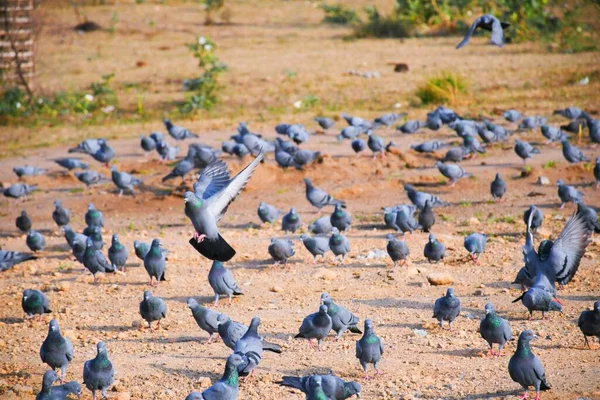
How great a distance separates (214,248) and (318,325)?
1165 millimetres

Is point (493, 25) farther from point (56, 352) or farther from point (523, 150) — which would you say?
point (56, 352)

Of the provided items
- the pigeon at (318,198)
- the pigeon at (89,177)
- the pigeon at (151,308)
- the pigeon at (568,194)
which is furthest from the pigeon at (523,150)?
the pigeon at (151,308)

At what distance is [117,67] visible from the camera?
87.7 feet

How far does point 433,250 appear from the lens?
36.4 feet

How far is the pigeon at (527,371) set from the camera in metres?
7.11

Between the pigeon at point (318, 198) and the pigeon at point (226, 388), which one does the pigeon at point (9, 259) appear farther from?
the pigeon at point (226, 388)

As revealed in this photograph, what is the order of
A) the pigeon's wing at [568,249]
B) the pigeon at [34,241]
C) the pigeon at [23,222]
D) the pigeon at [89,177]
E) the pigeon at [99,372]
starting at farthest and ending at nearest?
the pigeon at [89,177] < the pigeon at [23,222] < the pigeon at [34,241] < the pigeon's wing at [568,249] < the pigeon at [99,372]

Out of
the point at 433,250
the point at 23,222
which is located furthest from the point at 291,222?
the point at 23,222

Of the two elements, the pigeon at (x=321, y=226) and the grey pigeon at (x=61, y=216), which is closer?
the pigeon at (x=321, y=226)

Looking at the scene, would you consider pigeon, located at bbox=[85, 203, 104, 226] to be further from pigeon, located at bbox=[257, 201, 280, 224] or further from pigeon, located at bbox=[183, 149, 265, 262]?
pigeon, located at bbox=[183, 149, 265, 262]

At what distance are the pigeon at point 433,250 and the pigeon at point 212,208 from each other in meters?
3.49

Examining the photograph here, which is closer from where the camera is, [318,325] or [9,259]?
[318,325]

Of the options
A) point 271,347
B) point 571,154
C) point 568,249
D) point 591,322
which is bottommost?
point 571,154

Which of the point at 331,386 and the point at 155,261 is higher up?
the point at 331,386
